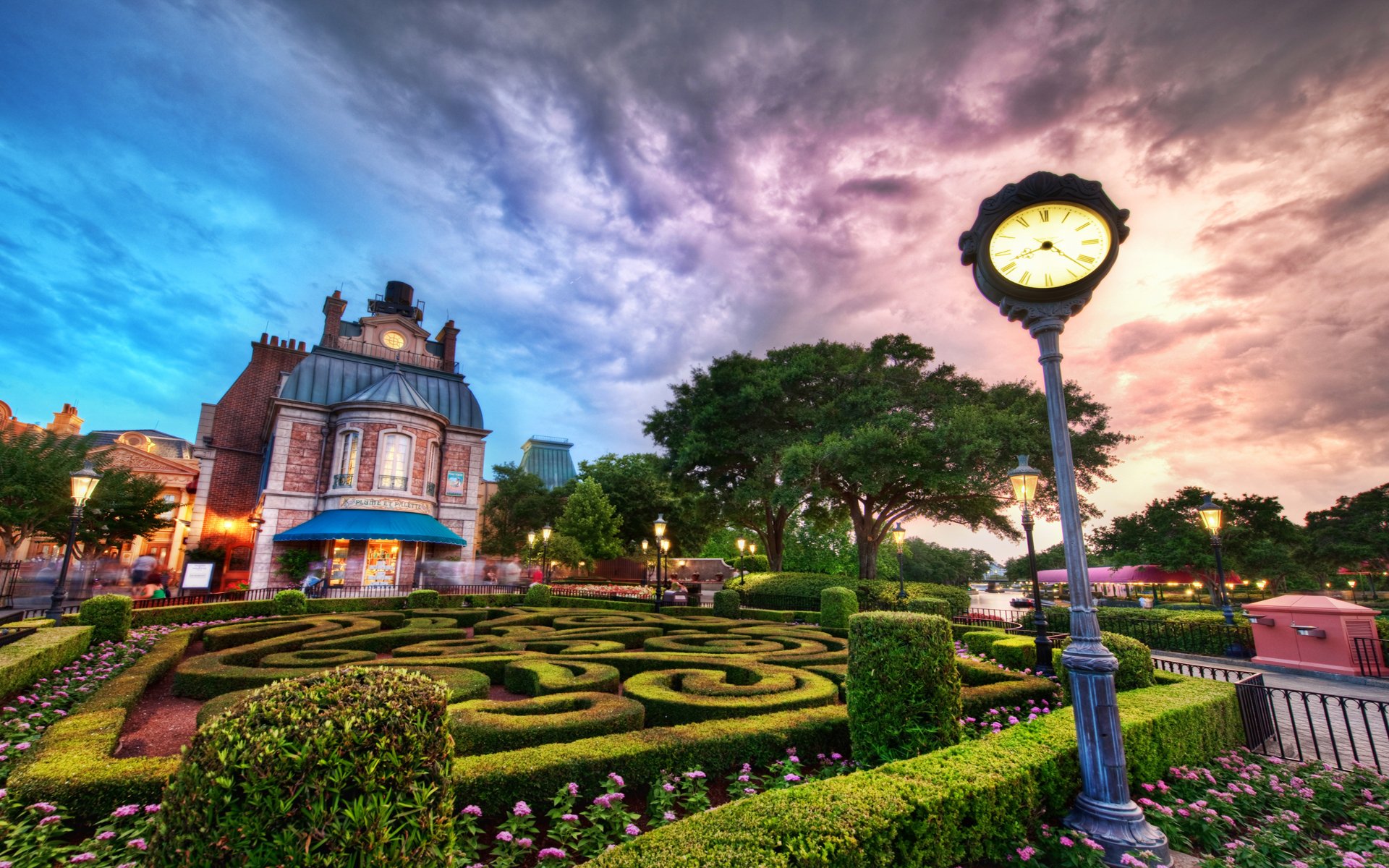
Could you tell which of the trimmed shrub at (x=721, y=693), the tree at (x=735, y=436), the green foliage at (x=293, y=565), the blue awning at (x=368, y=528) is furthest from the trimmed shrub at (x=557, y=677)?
the green foliage at (x=293, y=565)

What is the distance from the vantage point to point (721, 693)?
6484mm

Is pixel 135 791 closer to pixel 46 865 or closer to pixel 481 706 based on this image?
pixel 46 865

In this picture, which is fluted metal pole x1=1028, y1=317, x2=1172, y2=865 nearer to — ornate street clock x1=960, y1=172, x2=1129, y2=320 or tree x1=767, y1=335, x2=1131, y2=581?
ornate street clock x1=960, y1=172, x2=1129, y2=320

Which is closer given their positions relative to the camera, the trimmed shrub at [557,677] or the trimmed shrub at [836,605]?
the trimmed shrub at [557,677]

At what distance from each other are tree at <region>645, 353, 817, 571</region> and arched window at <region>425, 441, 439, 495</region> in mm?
10766

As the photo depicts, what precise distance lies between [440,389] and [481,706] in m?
29.6

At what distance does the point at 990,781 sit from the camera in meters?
3.91

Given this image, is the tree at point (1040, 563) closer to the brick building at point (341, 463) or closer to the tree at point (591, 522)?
the tree at point (591, 522)

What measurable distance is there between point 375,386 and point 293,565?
29.4 feet

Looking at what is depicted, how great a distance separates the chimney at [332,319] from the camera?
34.3 meters

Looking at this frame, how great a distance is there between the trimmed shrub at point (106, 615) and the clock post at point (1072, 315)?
15.4 metres

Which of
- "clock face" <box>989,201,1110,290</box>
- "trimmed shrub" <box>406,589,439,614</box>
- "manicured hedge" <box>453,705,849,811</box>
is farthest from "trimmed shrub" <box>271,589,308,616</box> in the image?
"clock face" <box>989,201,1110,290</box>

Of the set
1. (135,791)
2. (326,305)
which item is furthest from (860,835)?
(326,305)

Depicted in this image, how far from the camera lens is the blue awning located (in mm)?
23922
